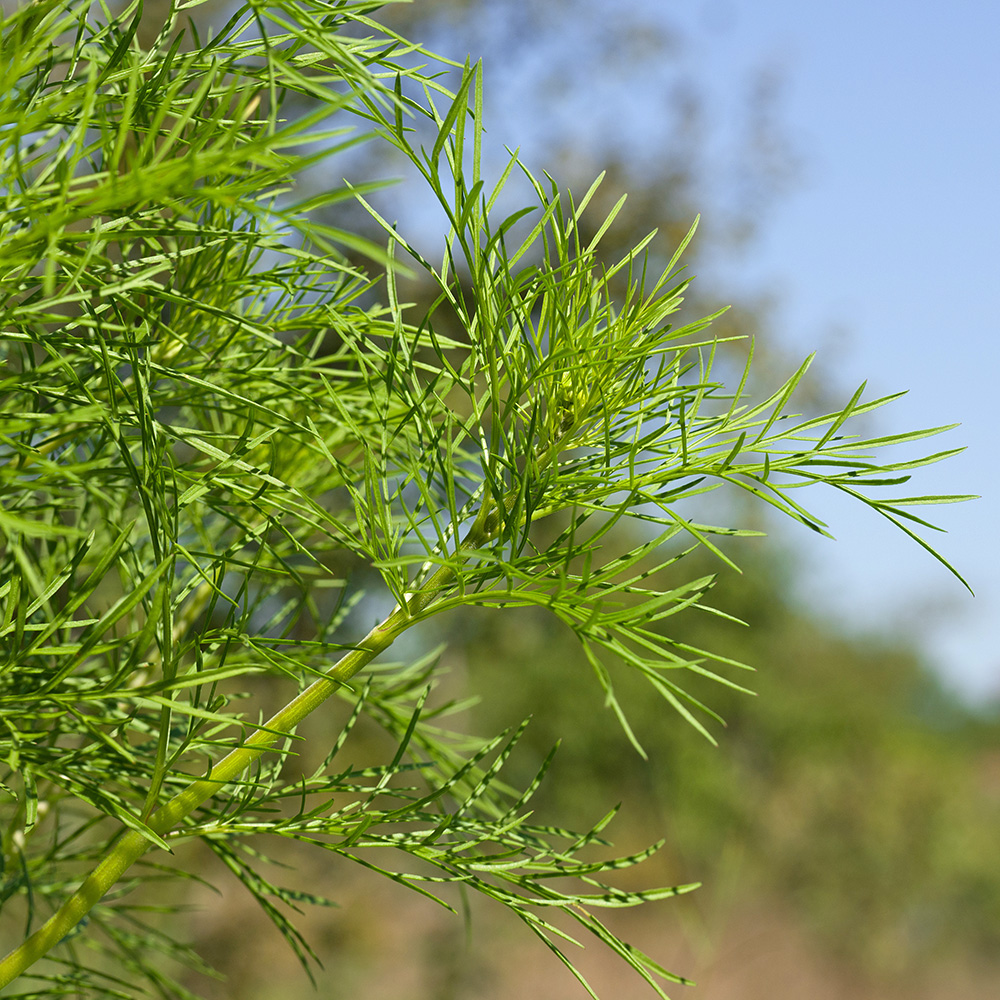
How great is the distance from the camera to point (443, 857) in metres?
0.25

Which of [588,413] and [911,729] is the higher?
[911,729]

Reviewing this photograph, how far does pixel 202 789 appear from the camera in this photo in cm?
22

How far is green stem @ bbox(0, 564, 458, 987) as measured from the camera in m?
0.22

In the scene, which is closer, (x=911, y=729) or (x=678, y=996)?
(x=678, y=996)

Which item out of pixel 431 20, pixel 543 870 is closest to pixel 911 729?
pixel 431 20

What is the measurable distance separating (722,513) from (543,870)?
346 centimetres

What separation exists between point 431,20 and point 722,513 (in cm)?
201

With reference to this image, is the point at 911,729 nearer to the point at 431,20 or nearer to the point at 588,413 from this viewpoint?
the point at 431,20

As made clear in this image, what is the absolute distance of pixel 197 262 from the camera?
1.02 ft

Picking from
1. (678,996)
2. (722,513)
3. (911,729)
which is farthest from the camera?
(911,729)

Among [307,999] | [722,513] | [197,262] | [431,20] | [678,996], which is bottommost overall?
[307,999]

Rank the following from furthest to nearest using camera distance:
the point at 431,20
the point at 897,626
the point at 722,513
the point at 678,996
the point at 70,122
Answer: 1. the point at 897,626
2. the point at 722,513
3. the point at 431,20
4. the point at 678,996
5. the point at 70,122

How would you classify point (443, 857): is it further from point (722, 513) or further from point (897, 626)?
point (897, 626)

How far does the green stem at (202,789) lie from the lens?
0.71 ft
